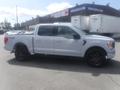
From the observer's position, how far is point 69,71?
8.02 meters

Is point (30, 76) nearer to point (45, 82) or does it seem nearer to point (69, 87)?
point (45, 82)

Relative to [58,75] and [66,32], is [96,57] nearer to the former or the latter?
[66,32]

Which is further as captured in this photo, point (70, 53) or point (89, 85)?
point (70, 53)

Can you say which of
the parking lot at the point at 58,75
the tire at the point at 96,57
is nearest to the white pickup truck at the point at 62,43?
the tire at the point at 96,57

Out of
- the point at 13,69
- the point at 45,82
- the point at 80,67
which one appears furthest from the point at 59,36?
the point at 45,82

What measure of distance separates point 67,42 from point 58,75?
6.92ft

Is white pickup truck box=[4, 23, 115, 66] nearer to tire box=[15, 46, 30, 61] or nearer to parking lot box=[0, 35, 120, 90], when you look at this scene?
tire box=[15, 46, 30, 61]

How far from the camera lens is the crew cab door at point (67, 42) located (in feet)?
29.1

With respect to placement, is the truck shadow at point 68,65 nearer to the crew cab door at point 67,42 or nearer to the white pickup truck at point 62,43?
the white pickup truck at point 62,43

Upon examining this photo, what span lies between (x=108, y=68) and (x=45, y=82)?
3.32 metres

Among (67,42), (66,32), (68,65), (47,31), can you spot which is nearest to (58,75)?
(68,65)

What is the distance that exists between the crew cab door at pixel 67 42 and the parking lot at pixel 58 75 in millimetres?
651

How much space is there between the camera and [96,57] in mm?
8695

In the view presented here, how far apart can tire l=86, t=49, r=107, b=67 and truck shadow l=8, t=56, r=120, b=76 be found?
0.24 meters
